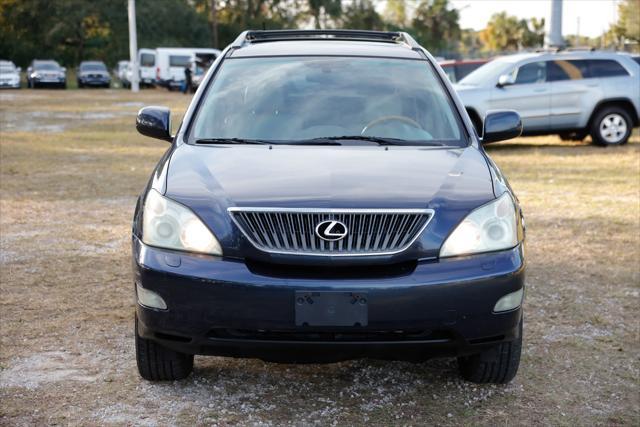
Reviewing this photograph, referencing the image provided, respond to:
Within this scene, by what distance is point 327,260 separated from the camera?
3.38 meters

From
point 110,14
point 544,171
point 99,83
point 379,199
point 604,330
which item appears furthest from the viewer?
point 110,14

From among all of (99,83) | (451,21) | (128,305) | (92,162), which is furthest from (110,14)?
(128,305)

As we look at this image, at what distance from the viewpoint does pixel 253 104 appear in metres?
4.67

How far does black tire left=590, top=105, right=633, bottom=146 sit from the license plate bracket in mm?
12961

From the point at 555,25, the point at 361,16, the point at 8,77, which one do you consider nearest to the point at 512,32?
the point at 361,16

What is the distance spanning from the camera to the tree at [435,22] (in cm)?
8981

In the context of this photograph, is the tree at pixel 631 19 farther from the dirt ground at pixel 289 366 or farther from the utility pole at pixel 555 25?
the dirt ground at pixel 289 366

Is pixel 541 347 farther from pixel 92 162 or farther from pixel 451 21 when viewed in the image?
pixel 451 21

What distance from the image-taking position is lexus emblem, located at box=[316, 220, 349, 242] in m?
3.42

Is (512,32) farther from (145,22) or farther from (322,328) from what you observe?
(322,328)

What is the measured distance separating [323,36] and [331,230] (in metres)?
2.62

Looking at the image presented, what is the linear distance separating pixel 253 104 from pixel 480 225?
1601 mm

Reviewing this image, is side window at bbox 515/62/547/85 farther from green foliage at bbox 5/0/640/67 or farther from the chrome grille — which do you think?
green foliage at bbox 5/0/640/67

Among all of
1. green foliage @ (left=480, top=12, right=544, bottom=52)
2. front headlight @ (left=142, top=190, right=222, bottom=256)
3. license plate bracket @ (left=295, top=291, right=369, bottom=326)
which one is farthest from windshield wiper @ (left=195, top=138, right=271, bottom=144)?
green foliage @ (left=480, top=12, right=544, bottom=52)
